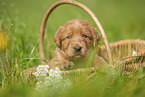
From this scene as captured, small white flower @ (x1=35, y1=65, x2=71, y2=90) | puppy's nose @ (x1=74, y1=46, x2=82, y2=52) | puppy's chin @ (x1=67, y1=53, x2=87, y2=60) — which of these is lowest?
small white flower @ (x1=35, y1=65, x2=71, y2=90)

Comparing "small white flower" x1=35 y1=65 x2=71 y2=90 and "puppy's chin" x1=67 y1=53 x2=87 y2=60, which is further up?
"puppy's chin" x1=67 y1=53 x2=87 y2=60

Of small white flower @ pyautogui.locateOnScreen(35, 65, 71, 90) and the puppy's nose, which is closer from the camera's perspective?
small white flower @ pyautogui.locateOnScreen(35, 65, 71, 90)

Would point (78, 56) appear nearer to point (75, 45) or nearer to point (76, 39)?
point (75, 45)

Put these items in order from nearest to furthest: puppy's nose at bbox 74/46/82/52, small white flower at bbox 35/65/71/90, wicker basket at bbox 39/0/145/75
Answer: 1. small white flower at bbox 35/65/71/90
2. wicker basket at bbox 39/0/145/75
3. puppy's nose at bbox 74/46/82/52

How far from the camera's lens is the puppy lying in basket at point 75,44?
2793 mm

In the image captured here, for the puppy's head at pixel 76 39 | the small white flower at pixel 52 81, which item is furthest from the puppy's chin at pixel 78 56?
the small white flower at pixel 52 81

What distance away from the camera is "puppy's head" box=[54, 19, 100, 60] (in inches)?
109

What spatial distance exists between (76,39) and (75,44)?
0.13m

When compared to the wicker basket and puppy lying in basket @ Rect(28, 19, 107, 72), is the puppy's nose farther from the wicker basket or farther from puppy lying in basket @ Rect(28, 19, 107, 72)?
the wicker basket

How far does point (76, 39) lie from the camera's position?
2889 millimetres

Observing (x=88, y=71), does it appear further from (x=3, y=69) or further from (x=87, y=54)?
(x=3, y=69)

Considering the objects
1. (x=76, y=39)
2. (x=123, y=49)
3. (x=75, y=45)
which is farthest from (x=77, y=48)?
(x=123, y=49)

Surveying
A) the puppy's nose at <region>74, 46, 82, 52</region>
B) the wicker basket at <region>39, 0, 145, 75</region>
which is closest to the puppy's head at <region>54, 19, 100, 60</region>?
the puppy's nose at <region>74, 46, 82, 52</region>

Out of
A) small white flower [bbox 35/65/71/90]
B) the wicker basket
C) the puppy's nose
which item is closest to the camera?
small white flower [bbox 35/65/71/90]
